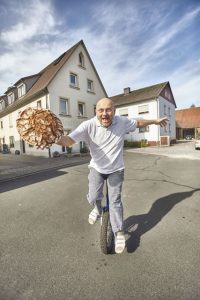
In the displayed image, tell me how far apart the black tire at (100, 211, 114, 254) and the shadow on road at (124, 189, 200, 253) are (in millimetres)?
275

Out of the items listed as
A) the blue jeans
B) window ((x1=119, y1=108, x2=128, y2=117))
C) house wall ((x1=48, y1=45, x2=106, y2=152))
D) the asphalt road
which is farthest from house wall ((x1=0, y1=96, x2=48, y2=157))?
the blue jeans

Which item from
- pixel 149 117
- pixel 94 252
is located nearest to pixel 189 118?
pixel 149 117

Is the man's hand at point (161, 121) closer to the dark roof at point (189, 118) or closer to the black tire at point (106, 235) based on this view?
the black tire at point (106, 235)

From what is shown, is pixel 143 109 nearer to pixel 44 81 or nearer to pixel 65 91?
pixel 65 91

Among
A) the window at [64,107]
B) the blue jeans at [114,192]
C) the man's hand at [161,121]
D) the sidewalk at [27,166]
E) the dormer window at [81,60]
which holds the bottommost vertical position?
the sidewalk at [27,166]

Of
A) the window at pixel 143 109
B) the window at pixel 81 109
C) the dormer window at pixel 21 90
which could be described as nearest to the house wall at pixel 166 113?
the window at pixel 143 109

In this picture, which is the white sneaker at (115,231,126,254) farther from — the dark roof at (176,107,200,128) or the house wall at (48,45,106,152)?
the dark roof at (176,107,200,128)

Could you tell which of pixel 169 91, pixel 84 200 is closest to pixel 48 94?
pixel 84 200

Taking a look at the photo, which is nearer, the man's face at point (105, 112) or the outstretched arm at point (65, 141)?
the outstretched arm at point (65, 141)

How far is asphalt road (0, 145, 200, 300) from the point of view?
7.17 feet

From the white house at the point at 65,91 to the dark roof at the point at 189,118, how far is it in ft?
90.1

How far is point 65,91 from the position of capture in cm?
1930

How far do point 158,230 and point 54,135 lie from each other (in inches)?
93.1

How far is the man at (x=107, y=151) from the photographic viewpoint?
2873mm
